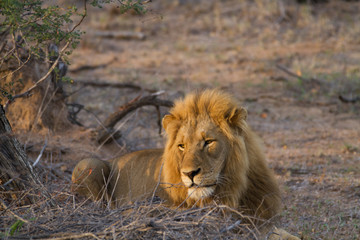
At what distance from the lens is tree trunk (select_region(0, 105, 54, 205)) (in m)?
4.36

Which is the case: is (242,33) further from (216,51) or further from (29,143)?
(29,143)

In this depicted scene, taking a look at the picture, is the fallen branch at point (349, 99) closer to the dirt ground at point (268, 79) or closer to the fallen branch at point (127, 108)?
the dirt ground at point (268, 79)

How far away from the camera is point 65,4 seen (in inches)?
201

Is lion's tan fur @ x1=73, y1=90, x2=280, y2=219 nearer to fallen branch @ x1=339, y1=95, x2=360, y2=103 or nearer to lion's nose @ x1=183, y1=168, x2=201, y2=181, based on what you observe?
lion's nose @ x1=183, y1=168, x2=201, y2=181

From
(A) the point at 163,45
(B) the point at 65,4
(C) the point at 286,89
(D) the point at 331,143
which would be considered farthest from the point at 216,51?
(B) the point at 65,4

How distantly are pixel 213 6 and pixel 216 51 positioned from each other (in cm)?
413

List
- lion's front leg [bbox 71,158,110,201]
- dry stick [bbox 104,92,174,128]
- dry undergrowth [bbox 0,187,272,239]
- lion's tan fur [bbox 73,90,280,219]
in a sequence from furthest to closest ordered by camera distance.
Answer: dry stick [bbox 104,92,174,128]
lion's front leg [bbox 71,158,110,201]
lion's tan fur [bbox 73,90,280,219]
dry undergrowth [bbox 0,187,272,239]

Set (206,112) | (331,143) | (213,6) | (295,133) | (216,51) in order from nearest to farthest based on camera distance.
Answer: (206,112) < (331,143) < (295,133) < (216,51) < (213,6)

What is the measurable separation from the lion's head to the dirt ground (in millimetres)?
959

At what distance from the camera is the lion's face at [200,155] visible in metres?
4.19

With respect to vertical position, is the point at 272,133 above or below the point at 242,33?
below

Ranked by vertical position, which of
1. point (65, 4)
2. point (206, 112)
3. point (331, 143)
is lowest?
point (331, 143)

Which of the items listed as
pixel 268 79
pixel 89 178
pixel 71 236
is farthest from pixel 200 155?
pixel 268 79

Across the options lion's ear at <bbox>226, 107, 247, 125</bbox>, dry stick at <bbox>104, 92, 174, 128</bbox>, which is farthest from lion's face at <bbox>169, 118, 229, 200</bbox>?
dry stick at <bbox>104, 92, 174, 128</bbox>
